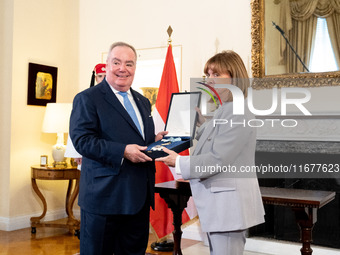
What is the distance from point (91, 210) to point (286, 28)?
2973mm

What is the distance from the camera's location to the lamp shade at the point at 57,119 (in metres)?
4.92

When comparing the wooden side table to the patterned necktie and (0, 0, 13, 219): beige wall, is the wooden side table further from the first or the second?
the patterned necktie

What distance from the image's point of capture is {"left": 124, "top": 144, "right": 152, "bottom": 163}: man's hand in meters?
2.10

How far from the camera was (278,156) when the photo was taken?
4207 mm

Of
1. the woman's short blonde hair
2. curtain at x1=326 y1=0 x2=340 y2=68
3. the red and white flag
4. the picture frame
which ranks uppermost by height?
curtain at x1=326 y1=0 x2=340 y2=68

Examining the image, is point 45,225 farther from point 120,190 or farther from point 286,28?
point 286,28

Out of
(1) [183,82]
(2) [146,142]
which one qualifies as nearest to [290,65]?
(1) [183,82]

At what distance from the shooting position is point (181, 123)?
263 centimetres

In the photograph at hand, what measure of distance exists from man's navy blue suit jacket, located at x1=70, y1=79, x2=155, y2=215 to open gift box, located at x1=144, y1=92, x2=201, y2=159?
0.57 feet

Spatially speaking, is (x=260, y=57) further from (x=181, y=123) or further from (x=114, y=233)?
(x=114, y=233)

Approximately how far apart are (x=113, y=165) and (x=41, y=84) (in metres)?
3.56

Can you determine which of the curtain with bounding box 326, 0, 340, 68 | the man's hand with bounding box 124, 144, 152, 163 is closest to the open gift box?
the man's hand with bounding box 124, 144, 152, 163

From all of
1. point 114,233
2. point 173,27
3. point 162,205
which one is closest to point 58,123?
point 162,205

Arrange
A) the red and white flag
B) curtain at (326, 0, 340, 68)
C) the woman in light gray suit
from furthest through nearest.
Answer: the red and white flag, curtain at (326, 0, 340, 68), the woman in light gray suit
